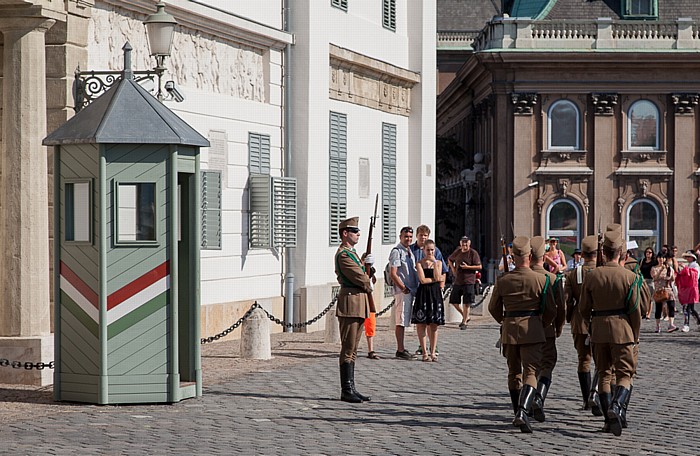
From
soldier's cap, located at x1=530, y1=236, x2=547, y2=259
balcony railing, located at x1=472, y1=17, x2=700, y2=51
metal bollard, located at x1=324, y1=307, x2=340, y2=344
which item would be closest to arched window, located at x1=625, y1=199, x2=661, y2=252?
balcony railing, located at x1=472, y1=17, x2=700, y2=51

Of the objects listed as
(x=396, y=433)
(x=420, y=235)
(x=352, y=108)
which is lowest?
(x=396, y=433)

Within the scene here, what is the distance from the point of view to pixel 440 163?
5984 centimetres

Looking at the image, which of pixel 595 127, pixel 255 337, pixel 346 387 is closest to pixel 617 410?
pixel 346 387

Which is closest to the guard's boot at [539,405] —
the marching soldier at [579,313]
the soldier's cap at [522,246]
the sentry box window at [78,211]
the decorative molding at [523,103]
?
the marching soldier at [579,313]

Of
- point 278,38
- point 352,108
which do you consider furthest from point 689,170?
point 278,38

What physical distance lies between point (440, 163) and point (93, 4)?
43.0 m

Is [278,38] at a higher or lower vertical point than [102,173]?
higher

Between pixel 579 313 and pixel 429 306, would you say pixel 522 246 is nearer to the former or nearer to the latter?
pixel 579 313

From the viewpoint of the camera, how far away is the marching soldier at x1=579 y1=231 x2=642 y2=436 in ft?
41.5

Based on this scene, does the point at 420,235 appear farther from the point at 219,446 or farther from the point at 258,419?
the point at 219,446

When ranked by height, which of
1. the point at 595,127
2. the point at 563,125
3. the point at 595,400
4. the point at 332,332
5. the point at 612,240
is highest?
the point at 563,125

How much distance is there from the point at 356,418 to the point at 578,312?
7.83 feet

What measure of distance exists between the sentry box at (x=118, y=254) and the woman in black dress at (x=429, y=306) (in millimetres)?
5663

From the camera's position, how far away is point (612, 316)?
1273 cm
